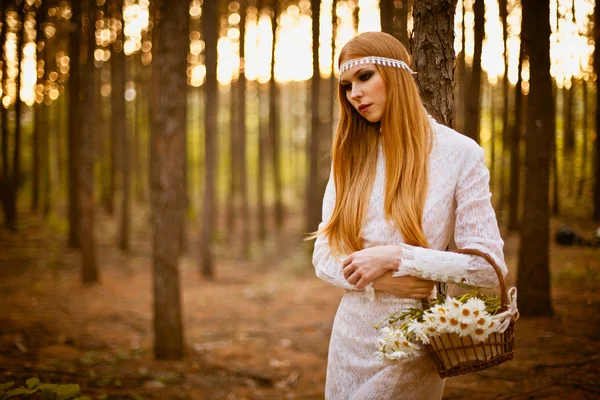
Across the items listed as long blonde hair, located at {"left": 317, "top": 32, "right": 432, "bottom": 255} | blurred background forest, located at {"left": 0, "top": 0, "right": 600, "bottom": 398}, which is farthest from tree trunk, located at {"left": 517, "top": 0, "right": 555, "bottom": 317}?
long blonde hair, located at {"left": 317, "top": 32, "right": 432, "bottom": 255}

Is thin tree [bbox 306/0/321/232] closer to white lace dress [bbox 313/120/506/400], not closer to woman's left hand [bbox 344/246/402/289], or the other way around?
white lace dress [bbox 313/120/506/400]

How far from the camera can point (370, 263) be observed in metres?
1.81

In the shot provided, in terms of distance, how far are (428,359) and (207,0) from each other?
1297cm

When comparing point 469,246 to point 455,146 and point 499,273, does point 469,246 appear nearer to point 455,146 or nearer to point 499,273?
point 499,273

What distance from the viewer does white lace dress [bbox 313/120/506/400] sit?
5.68 ft

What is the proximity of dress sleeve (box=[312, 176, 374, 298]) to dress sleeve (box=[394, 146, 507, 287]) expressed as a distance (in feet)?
0.87

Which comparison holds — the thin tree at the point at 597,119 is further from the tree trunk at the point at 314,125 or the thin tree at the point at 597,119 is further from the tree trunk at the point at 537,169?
the tree trunk at the point at 314,125

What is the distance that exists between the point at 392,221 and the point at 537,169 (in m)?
6.44

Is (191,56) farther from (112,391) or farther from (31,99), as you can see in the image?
(112,391)

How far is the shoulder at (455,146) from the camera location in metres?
1.83

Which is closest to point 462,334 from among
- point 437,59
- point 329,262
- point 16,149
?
point 329,262

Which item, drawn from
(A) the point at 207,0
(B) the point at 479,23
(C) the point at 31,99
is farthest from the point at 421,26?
(C) the point at 31,99

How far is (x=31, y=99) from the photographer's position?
781 inches

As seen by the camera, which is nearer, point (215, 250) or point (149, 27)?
point (149, 27)
